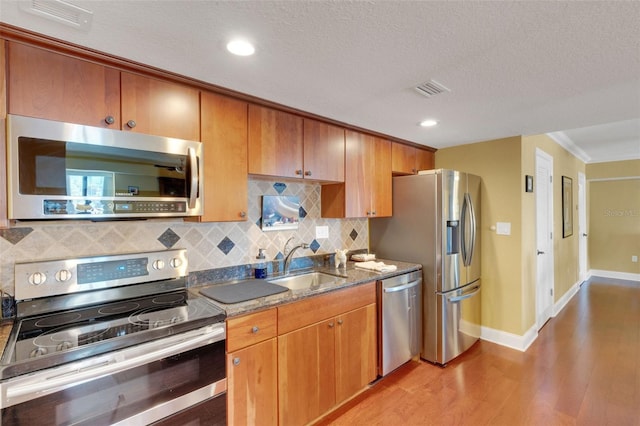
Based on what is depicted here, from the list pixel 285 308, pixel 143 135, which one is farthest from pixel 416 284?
pixel 143 135

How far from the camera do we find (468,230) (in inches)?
119

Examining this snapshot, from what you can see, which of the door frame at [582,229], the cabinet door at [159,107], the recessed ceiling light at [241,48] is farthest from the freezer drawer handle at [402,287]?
the door frame at [582,229]

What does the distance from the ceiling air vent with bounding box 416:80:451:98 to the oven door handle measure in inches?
72.3

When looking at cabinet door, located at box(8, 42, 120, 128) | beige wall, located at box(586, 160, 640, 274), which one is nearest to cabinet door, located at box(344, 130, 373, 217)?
cabinet door, located at box(8, 42, 120, 128)

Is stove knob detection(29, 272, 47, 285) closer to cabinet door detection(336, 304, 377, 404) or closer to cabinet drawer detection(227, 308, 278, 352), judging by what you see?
cabinet drawer detection(227, 308, 278, 352)

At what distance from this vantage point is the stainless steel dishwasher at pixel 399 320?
251 cm

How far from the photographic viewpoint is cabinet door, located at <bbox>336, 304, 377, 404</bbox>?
2190 mm

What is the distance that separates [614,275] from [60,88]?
8551mm

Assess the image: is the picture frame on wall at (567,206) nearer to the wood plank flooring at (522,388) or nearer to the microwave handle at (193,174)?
the wood plank flooring at (522,388)

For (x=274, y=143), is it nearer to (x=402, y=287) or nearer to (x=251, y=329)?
(x=251, y=329)

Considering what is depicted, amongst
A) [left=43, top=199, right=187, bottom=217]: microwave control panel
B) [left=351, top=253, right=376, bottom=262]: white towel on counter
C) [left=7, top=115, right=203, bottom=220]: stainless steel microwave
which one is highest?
[left=7, top=115, right=203, bottom=220]: stainless steel microwave

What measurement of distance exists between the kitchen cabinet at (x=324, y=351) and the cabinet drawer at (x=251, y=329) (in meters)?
0.06

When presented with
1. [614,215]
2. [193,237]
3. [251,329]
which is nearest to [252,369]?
[251,329]

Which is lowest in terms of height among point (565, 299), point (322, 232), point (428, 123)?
point (565, 299)
